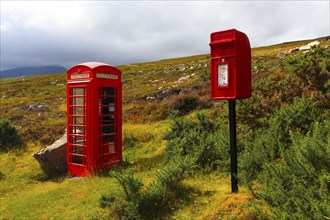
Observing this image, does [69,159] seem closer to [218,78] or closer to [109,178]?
[109,178]

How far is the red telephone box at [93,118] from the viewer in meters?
9.08

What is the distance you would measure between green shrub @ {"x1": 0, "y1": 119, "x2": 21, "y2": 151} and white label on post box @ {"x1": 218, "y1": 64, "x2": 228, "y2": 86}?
11111 millimetres

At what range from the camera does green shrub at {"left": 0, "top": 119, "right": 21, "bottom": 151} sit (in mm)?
13428

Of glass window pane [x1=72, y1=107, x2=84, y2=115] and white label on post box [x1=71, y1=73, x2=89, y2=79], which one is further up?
white label on post box [x1=71, y1=73, x2=89, y2=79]

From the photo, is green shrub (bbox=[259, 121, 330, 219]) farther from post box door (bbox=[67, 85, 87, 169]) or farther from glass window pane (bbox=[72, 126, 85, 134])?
glass window pane (bbox=[72, 126, 85, 134])

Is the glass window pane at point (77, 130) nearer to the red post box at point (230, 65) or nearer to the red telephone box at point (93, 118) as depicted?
the red telephone box at point (93, 118)

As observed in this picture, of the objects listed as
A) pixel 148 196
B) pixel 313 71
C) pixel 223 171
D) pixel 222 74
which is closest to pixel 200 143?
pixel 223 171

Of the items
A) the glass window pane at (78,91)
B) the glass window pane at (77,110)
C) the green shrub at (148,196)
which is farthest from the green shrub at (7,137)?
the green shrub at (148,196)

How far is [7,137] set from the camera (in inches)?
537

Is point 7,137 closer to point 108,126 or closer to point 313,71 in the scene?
point 108,126

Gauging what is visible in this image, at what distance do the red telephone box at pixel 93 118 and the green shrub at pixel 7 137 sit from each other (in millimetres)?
5191

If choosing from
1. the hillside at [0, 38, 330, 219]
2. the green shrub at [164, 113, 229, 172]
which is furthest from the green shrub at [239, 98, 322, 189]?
the green shrub at [164, 113, 229, 172]

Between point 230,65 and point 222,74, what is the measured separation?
216mm

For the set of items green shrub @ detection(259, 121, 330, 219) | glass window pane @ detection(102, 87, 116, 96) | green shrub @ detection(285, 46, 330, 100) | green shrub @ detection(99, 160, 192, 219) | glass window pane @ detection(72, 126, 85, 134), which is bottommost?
green shrub @ detection(99, 160, 192, 219)
